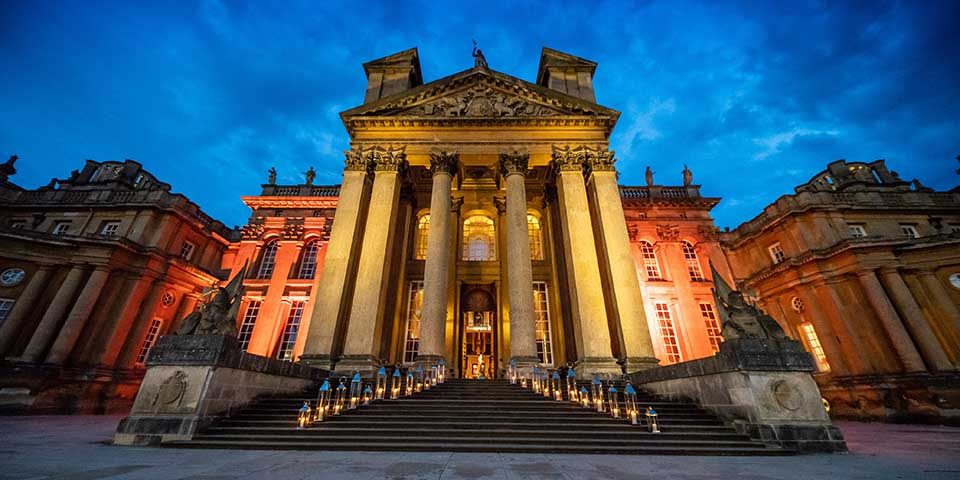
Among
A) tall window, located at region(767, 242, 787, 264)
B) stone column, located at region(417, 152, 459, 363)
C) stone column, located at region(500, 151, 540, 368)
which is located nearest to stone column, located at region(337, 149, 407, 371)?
stone column, located at region(417, 152, 459, 363)

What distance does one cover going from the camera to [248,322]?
19672 mm

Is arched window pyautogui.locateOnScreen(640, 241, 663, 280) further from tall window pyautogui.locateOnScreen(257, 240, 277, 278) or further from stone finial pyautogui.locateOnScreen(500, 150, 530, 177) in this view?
tall window pyautogui.locateOnScreen(257, 240, 277, 278)

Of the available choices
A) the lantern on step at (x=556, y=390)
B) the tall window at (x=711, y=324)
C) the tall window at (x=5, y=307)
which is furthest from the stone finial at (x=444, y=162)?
the tall window at (x=5, y=307)

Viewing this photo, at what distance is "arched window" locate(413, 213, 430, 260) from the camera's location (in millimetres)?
18375

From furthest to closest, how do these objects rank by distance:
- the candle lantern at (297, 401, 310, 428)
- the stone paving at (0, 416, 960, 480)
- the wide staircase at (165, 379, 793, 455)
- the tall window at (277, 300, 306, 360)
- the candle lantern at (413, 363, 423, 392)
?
the tall window at (277, 300, 306, 360)
the candle lantern at (413, 363, 423, 392)
the candle lantern at (297, 401, 310, 428)
the wide staircase at (165, 379, 793, 455)
the stone paving at (0, 416, 960, 480)

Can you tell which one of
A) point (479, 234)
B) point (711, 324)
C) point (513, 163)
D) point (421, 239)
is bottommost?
point (711, 324)

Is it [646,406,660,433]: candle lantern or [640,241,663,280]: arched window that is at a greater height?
[640,241,663,280]: arched window

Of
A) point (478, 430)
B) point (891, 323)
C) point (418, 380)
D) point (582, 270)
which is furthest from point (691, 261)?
point (478, 430)

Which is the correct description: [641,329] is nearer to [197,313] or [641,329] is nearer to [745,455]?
[745,455]

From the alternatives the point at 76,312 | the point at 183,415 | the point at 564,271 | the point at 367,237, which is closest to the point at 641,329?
the point at 564,271

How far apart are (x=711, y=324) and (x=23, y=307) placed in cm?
3460

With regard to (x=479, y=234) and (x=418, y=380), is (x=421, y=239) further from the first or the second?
(x=418, y=380)

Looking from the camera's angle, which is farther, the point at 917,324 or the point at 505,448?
the point at 917,324

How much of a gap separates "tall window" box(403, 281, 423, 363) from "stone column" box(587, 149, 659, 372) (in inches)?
316
